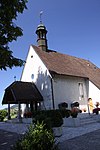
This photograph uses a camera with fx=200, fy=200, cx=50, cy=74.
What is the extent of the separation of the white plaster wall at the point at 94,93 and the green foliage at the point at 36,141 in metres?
20.2

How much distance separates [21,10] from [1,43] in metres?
2.40

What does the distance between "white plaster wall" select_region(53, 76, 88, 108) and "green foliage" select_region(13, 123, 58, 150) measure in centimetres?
1653

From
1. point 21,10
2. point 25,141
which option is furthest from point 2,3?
point 25,141

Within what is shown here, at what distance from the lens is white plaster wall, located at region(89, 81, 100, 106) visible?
26.3 metres

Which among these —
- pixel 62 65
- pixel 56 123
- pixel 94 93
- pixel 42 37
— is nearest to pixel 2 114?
pixel 62 65

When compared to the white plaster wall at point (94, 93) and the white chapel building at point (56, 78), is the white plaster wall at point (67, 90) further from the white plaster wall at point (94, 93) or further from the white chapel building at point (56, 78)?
the white plaster wall at point (94, 93)

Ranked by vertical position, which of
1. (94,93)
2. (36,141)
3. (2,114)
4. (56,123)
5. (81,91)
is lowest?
(2,114)

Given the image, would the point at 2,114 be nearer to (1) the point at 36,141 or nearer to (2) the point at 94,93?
(2) the point at 94,93

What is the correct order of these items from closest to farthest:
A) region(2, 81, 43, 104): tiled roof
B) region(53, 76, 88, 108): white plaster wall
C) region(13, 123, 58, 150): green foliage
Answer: region(13, 123, 58, 150): green foliage < region(2, 81, 43, 104): tiled roof < region(53, 76, 88, 108): white plaster wall

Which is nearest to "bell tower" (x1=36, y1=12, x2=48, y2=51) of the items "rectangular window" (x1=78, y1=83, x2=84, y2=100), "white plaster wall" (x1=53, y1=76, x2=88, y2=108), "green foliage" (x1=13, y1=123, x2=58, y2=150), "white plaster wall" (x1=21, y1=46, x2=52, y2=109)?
"white plaster wall" (x1=21, y1=46, x2=52, y2=109)

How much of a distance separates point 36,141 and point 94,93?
21.4 meters

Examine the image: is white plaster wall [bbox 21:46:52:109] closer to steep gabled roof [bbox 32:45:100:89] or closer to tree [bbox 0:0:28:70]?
steep gabled roof [bbox 32:45:100:89]

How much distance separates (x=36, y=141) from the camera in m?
6.52

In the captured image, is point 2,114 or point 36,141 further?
point 2,114
